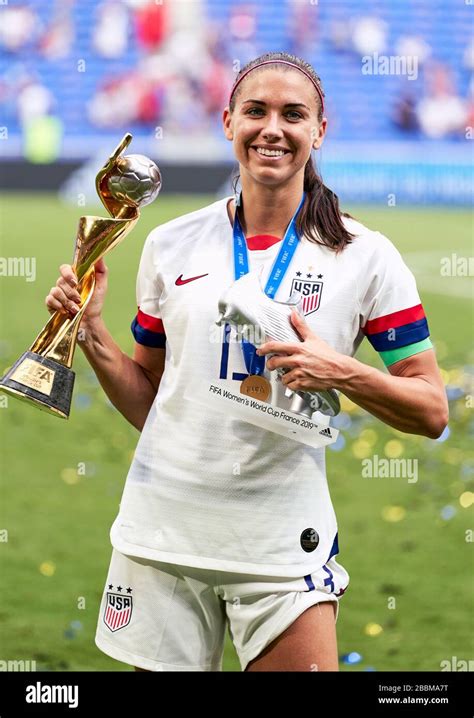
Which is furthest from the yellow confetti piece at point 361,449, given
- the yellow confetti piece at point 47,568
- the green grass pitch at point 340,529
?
the yellow confetti piece at point 47,568

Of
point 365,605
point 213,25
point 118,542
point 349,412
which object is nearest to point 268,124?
point 118,542

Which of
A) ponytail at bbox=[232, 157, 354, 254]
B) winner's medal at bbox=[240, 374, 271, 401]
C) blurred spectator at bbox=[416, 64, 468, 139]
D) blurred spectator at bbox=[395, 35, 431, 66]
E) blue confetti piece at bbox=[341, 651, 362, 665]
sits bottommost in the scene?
blue confetti piece at bbox=[341, 651, 362, 665]

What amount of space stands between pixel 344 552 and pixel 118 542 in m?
3.14

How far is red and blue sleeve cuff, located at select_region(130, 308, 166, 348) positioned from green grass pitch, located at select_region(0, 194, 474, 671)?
1.88m

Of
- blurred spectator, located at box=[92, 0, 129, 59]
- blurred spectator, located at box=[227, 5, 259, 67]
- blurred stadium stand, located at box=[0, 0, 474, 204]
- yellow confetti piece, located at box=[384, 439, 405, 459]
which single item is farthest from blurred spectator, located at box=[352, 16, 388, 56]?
yellow confetti piece, located at box=[384, 439, 405, 459]

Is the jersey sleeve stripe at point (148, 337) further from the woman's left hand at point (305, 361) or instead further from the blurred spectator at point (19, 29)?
the blurred spectator at point (19, 29)

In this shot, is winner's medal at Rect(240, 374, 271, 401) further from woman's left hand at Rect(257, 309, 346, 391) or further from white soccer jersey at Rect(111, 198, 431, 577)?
woman's left hand at Rect(257, 309, 346, 391)

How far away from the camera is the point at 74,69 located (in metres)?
21.6

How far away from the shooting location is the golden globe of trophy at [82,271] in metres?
2.61

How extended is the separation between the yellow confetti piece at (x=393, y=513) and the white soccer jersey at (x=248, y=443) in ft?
11.6

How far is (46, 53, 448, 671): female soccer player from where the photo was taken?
8.45 feet

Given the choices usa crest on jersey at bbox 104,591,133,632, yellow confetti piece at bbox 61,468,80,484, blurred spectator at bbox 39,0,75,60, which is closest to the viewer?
usa crest on jersey at bbox 104,591,133,632

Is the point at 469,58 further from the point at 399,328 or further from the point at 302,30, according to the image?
the point at 399,328

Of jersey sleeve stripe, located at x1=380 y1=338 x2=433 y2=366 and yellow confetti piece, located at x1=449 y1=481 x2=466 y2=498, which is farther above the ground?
jersey sleeve stripe, located at x1=380 y1=338 x2=433 y2=366
